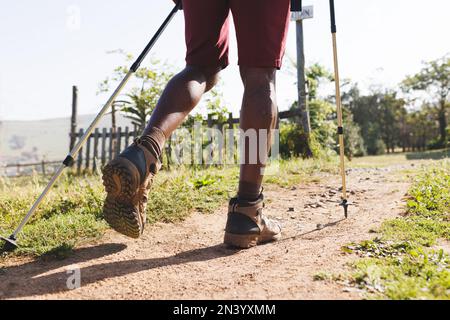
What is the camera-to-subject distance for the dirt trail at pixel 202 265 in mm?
1532

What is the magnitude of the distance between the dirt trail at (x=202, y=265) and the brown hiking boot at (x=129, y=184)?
0.22m

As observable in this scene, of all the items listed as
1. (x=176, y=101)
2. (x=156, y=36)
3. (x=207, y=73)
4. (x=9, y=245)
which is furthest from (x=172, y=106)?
(x=9, y=245)

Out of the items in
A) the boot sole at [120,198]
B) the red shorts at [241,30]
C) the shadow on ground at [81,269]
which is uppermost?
the red shorts at [241,30]

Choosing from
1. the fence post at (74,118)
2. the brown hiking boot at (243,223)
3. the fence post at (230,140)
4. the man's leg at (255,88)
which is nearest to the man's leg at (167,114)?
the man's leg at (255,88)

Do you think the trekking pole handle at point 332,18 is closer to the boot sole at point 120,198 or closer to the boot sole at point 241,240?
the boot sole at point 241,240

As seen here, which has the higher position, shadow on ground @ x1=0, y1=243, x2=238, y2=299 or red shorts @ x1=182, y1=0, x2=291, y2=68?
red shorts @ x1=182, y1=0, x2=291, y2=68

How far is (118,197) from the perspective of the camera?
193 cm

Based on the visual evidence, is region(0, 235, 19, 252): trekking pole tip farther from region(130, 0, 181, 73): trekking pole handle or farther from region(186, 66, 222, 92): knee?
region(186, 66, 222, 92): knee

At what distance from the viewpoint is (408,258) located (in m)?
1.79

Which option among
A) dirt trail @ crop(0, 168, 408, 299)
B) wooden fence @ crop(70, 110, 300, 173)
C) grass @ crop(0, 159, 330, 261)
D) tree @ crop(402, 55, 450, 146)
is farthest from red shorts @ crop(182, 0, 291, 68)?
tree @ crop(402, 55, 450, 146)

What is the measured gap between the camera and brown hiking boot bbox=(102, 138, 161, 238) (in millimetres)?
1855

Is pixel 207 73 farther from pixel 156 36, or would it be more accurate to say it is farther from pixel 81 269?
pixel 81 269

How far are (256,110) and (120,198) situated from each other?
82cm
